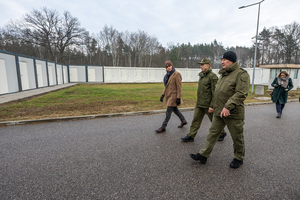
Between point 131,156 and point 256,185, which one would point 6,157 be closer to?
point 131,156

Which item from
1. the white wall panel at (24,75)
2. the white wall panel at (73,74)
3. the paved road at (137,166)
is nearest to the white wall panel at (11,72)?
the white wall panel at (24,75)

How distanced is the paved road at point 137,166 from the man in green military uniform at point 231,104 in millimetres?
304

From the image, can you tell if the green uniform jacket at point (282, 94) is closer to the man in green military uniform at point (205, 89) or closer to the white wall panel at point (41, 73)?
the man in green military uniform at point (205, 89)

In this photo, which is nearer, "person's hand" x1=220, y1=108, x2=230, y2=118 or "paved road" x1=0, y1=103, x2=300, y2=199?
"paved road" x1=0, y1=103, x2=300, y2=199

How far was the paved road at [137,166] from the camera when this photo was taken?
2.07m

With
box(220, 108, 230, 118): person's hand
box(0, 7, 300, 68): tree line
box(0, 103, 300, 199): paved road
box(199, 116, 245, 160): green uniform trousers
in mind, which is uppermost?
box(0, 7, 300, 68): tree line

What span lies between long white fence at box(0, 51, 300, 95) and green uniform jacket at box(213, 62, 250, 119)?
42.4 ft

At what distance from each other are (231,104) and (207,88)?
1.19m

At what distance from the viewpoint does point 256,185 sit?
7.21 feet

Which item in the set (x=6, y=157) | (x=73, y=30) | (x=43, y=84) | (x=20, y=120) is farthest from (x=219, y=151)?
(x=73, y=30)

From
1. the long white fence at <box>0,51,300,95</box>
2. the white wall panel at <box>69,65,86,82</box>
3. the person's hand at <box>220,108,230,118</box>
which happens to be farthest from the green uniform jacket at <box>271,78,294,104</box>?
the white wall panel at <box>69,65,86,82</box>

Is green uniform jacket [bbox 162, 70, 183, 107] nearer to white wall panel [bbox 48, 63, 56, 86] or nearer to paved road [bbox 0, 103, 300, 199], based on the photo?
paved road [bbox 0, 103, 300, 199]

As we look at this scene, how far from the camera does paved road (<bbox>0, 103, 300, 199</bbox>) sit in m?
2.07

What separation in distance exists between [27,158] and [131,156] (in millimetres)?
1886
